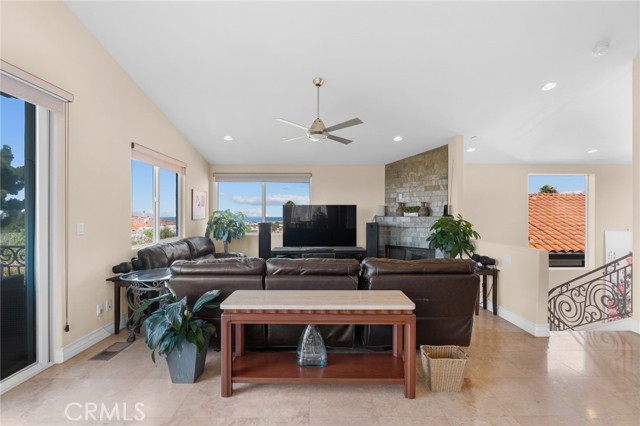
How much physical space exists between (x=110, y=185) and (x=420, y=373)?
3.83 metres

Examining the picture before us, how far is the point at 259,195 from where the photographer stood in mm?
7445

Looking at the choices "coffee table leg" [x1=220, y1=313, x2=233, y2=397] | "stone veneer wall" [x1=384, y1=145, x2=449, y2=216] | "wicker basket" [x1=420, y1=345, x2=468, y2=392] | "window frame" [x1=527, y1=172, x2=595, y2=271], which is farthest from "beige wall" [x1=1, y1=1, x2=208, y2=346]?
"window frame" [x1=527, y1=172, x2=595, y2=271]

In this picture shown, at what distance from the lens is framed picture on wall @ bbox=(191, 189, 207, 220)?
630 centimetres

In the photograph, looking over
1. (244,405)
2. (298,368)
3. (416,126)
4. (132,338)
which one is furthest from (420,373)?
(416,126)

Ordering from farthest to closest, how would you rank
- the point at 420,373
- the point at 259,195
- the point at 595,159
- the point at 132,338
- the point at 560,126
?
the point at 259,195 → the point at 595,159 → the point at 560,126 → the point at 132,338 → the point at 420,373

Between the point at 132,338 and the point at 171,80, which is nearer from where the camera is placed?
the point at 132,338

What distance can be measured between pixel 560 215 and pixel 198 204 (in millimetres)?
7598

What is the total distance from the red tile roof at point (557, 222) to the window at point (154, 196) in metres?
7.22

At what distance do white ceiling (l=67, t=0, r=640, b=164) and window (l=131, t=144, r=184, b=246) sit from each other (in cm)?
82

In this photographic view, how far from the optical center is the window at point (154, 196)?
4.57 m

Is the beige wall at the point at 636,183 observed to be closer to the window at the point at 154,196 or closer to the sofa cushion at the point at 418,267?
the sofa cushion at the point at 418,267

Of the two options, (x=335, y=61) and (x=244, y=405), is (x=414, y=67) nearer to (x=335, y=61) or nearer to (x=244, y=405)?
(x=335, y=61)

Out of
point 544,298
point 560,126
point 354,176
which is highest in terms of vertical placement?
point 560,126

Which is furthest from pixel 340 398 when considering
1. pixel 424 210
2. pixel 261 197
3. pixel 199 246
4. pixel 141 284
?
pixel 261 197
